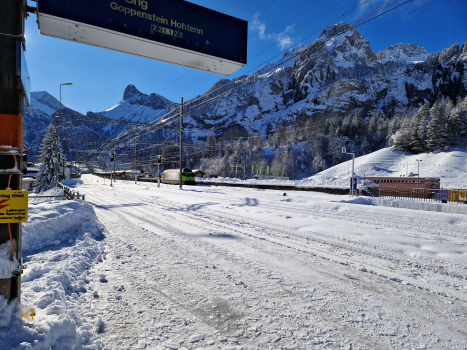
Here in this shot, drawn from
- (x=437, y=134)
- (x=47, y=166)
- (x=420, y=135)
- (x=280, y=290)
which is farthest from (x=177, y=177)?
(x=437, y=134)

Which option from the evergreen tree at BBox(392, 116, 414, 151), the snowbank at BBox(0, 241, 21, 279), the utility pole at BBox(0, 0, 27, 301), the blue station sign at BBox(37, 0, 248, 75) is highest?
the evergreen tree at BBox(392, 116, 414, 151)

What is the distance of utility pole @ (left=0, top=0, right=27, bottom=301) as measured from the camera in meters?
2.47

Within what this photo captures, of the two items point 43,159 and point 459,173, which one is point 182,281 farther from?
point 459,173

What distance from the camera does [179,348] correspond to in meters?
2.52

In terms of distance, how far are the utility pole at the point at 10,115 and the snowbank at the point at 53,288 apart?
42 cm

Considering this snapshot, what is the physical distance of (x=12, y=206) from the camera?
96.6 inches

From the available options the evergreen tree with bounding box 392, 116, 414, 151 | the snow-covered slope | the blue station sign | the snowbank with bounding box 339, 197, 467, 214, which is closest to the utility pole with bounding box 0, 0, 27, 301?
the blue station sign

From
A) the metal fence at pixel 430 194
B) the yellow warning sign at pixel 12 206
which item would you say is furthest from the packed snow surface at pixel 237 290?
the metal fence at pixel 430 194

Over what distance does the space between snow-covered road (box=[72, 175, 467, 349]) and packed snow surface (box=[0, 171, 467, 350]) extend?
0.02 meters

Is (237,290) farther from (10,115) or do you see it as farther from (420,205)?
(420,205)

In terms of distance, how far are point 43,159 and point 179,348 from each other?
49253mm

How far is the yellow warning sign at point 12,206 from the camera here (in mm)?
2414

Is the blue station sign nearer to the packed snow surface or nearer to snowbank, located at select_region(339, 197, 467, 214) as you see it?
the packed snow surface

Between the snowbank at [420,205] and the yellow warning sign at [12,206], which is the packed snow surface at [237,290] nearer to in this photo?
the yellow warning sign at [12,206]
